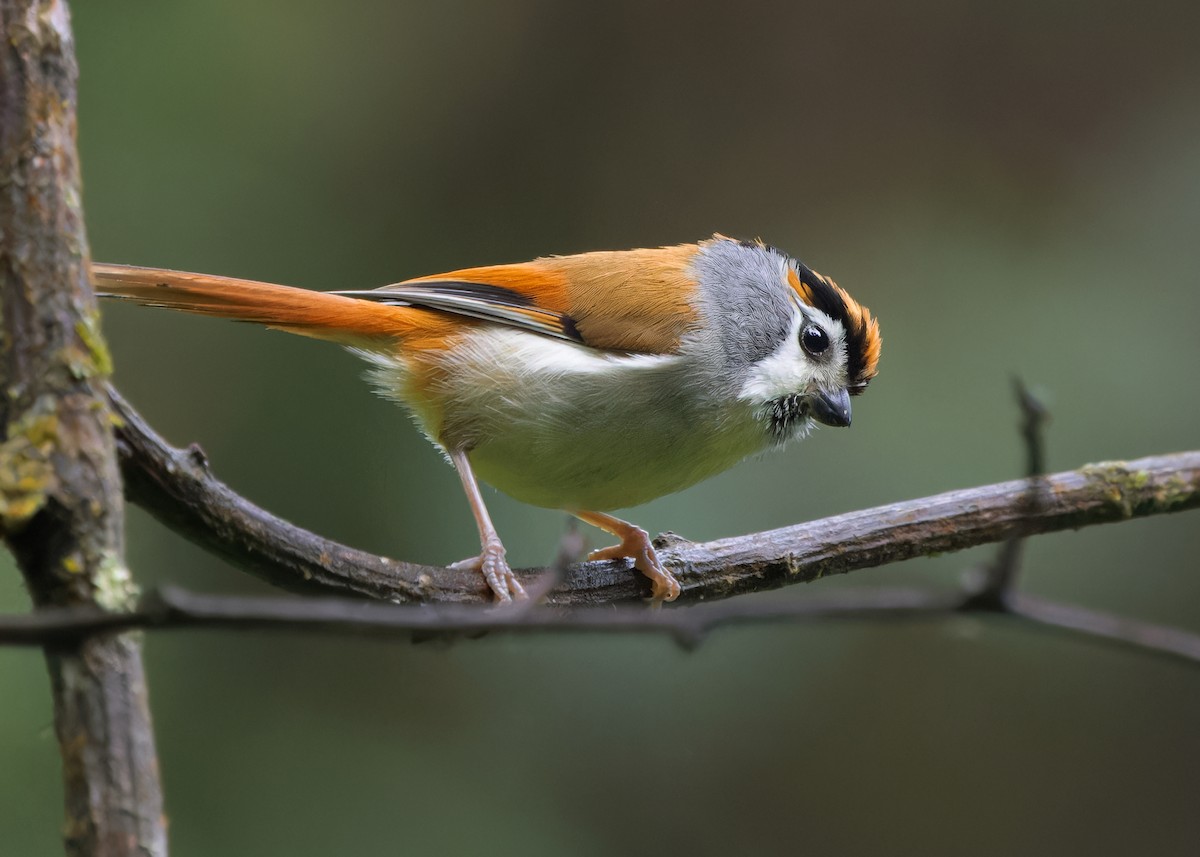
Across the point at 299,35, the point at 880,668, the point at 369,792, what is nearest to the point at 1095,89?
the point at 880,668

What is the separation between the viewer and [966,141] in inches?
Answer: 265

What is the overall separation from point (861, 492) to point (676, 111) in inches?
115

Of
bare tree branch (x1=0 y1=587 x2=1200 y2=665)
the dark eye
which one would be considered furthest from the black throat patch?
bare tree branch (x1=0 y1=587 x2=1200 y2=665)

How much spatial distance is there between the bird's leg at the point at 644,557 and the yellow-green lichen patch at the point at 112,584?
192 cm

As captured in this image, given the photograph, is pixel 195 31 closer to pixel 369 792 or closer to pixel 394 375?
pixel 394 375

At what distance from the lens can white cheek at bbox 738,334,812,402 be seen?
368 cm

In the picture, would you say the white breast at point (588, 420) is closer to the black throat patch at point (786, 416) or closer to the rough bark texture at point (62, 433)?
A: the black throat patch at point (786, 416)

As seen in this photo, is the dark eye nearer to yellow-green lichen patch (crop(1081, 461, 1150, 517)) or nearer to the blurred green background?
yellow-green lichen patch (crop(1081, 461, 1150, 517))

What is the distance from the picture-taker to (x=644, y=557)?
11.3 ft

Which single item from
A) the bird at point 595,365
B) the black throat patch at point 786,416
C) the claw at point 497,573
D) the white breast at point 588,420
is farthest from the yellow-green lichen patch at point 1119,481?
the claw at point 497,573

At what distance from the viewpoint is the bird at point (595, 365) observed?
11.4ft

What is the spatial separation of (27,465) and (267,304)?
1.74 meters

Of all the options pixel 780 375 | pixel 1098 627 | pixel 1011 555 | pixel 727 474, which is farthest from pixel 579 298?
pixel 1098 627

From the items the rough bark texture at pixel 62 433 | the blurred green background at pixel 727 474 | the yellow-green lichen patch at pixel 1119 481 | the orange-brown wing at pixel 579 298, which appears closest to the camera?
the rough bark texture at pixel 62 433
